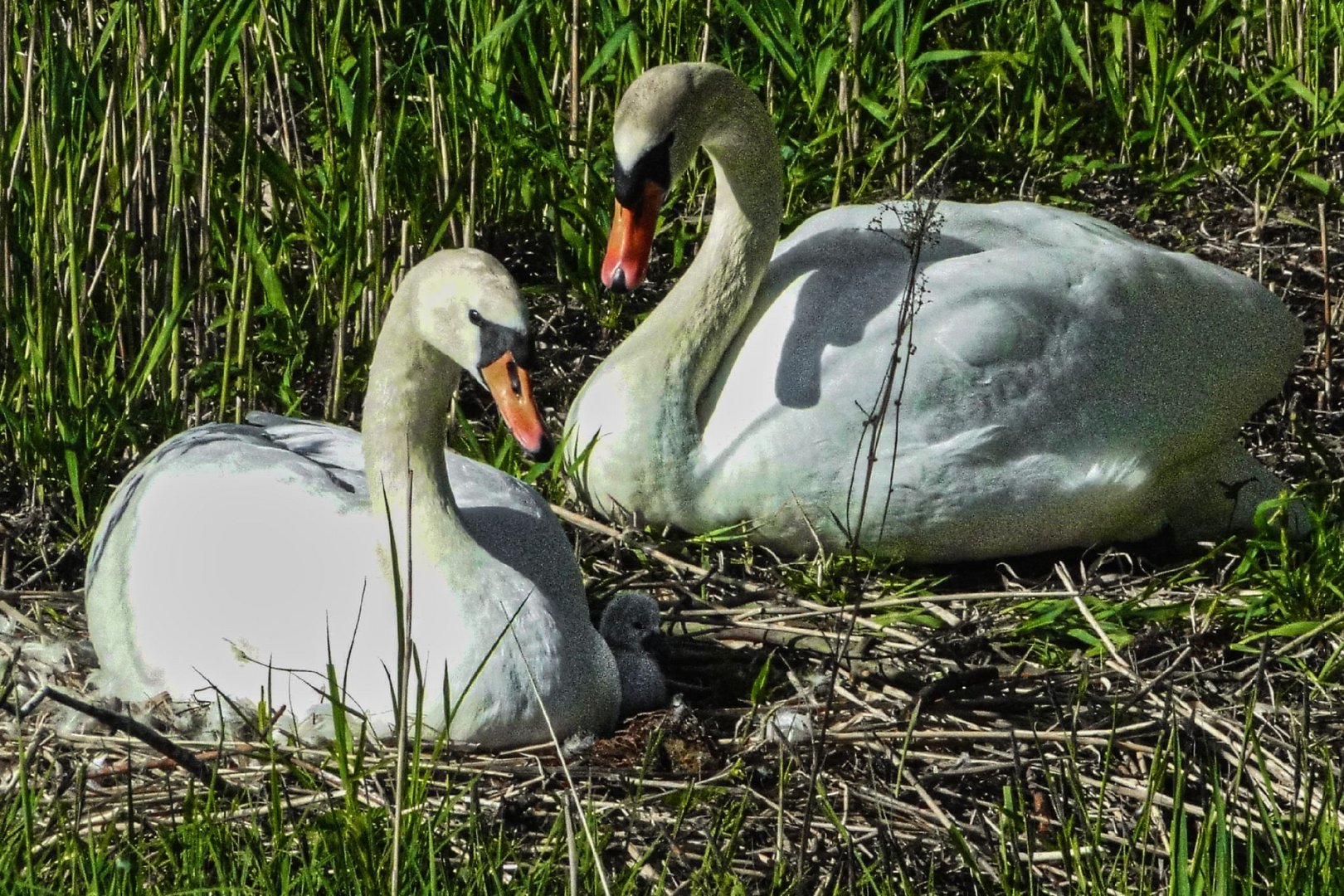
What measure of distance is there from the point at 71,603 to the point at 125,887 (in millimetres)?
1491

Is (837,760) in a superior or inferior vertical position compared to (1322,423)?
inferior

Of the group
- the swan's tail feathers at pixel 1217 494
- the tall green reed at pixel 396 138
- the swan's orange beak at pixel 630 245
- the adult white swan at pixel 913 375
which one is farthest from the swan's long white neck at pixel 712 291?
the swan's tail feathers at pixel 1217 494

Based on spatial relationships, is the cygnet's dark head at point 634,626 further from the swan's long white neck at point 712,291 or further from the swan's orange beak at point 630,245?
the swan's orange beak at point 630,245

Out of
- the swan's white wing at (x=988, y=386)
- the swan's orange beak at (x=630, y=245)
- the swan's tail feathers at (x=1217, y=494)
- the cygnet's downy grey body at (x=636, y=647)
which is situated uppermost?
the swan's orange beak at (x=630, y=245)

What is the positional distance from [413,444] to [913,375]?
3.91 ft

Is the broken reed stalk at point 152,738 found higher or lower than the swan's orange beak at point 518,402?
lower

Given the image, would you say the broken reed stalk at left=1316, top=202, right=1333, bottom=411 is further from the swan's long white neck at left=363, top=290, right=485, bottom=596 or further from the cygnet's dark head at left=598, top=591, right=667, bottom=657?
the swan's long white neck at left=363, top=290, right=485, bottom=596

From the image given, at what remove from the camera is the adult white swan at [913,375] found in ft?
13.8

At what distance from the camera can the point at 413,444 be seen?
3.47 metres

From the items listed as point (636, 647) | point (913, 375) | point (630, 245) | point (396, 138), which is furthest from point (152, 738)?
point (396, 138)

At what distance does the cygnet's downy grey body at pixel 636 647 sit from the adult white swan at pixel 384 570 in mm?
131

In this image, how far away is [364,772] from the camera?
309cm

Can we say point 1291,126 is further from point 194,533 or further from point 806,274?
point 194,533

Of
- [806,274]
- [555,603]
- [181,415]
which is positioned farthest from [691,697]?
[181,415]
